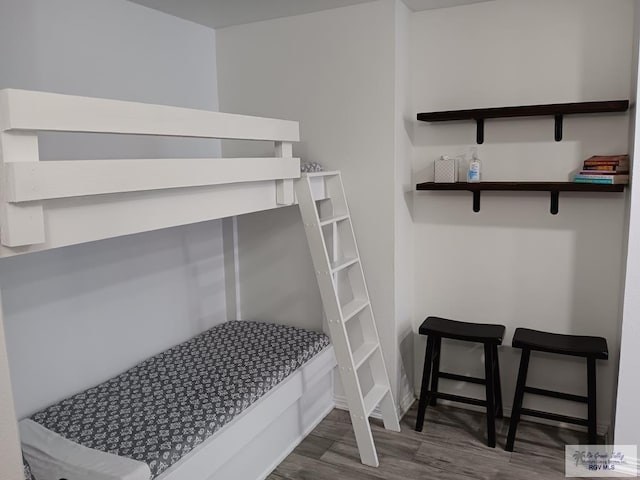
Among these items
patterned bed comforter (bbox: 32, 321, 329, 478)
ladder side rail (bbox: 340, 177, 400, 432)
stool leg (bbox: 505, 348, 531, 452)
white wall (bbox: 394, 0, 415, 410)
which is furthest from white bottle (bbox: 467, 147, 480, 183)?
patterned bed comforter (bbox: 32, 321, 329, 478)

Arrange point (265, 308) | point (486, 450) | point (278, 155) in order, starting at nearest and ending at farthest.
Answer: point (278, 155) → point (486, 450) → point (265, 308)

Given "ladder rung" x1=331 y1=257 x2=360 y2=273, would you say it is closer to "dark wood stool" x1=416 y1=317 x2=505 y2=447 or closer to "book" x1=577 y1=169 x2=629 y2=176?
"dark wood stool" x1=416 y1=317 x2=505 y2=447

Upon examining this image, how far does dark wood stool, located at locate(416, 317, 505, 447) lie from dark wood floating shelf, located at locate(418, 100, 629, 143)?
1.04 metres

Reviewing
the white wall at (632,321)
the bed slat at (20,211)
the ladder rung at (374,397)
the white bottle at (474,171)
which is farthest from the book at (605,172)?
the bed slat at (20,211)

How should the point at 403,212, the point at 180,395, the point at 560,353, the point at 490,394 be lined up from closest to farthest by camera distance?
the point at 180,395
the point at 560,353
the point at 490,394
the point at 403,212

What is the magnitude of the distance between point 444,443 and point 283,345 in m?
1.01

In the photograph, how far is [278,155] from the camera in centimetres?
264

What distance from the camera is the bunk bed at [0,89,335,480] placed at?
144 cm

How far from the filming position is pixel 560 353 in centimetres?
278

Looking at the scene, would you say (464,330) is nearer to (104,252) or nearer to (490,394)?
(490,394)

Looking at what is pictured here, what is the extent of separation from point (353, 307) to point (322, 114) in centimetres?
112

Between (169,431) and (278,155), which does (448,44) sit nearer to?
(278,155)

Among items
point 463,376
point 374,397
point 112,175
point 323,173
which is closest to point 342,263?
point 323,173

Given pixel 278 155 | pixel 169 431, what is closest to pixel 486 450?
pixel 169 431
